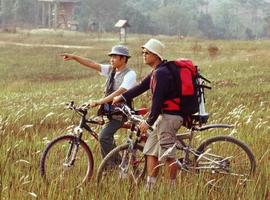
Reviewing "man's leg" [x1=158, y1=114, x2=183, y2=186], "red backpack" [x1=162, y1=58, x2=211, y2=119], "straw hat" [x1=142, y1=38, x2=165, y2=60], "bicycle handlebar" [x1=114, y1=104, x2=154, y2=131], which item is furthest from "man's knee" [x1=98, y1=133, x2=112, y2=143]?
"straw hat" [x1=142, y1=38, x2=165, y2=60]

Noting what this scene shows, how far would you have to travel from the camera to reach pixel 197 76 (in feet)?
22.0

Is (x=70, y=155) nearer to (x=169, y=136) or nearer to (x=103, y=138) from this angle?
(x=103, y=138)

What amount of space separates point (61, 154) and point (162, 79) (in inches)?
72.4

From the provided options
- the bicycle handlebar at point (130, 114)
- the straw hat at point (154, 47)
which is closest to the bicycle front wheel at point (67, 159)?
the bicycle handlebar at point (130, 114)

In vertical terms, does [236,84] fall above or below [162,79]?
below

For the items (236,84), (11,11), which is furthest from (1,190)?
(11,11)

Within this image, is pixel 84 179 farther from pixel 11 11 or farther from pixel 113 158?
pixel 11 11

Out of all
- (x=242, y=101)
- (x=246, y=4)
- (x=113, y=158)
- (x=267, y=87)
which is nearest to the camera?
(x=113, y=158)

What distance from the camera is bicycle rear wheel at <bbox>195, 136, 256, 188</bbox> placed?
6.86 m

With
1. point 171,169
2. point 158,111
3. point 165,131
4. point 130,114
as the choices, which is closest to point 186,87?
point 158,111

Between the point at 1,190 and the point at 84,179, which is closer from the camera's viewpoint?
the point at 1,190

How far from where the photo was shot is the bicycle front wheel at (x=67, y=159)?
7219mm

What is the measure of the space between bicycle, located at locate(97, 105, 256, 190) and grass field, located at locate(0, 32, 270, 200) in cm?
23

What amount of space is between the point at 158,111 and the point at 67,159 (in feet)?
4.99
